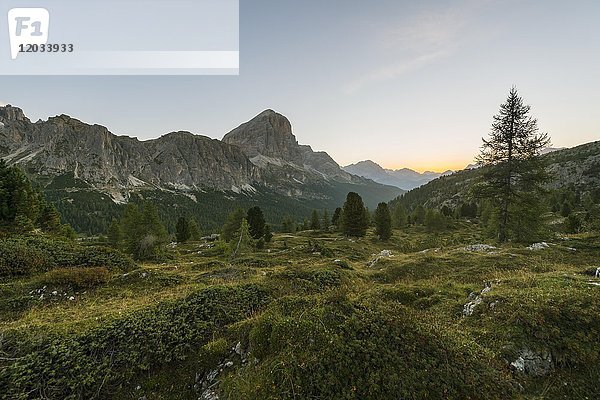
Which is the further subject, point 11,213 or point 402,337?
point 11,213

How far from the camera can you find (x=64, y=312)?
1478 cm

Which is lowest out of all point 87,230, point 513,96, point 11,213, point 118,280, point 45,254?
point 87,230

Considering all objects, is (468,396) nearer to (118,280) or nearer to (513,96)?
(118,280)

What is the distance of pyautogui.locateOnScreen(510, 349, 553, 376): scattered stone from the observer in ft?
26.4

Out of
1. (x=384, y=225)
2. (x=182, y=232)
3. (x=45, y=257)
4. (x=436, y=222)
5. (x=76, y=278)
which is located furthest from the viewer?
(x=182, y=232)

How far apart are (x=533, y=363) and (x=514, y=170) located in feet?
88.5

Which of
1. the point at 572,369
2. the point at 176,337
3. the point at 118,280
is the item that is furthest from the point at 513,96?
the point at 118,280

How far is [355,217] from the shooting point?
60.4m

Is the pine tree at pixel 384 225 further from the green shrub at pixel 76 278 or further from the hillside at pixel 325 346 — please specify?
the green shrub at pixel 76 278

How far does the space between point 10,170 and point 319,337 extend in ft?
161

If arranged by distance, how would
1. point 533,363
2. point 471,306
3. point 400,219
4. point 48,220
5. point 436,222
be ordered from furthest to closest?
1. point 400,219
2. point 436,222
3. point 48,220
4. point 471,306
5. point 533,363

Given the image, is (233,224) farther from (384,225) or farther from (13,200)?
(13,200)

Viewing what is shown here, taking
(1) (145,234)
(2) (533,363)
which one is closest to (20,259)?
(1) (145,234)

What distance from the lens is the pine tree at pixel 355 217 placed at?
60.0 m
